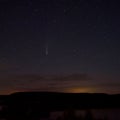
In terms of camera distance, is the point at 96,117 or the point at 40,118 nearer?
the point at 40,118

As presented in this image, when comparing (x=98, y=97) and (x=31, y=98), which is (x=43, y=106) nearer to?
(x=31, y=98)

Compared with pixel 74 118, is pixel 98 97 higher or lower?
higher

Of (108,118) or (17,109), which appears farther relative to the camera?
(108,118)

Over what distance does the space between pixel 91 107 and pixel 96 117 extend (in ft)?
1.82

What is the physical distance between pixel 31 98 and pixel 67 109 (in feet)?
2.83

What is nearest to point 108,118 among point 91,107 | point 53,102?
point 91,107

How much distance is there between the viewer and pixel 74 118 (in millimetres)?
6094

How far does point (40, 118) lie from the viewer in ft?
19.4

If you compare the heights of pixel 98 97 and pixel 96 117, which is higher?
pixel 98 97

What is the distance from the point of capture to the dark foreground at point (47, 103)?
583cm

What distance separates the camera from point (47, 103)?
589cm

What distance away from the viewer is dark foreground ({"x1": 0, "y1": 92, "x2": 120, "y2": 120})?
19.1 feet

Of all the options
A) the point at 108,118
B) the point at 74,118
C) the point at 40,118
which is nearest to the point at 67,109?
the point at 74,118

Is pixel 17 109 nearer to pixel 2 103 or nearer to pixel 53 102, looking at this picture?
pixel 2 103
